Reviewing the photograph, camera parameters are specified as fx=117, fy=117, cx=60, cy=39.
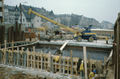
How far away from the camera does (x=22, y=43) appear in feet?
62.7

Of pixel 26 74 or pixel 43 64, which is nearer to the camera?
pixel 26 74

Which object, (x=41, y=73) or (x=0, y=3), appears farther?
(x=0, y=3)

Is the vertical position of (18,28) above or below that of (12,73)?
above

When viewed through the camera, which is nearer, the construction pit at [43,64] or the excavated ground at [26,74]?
the excavated ground at [26,74]

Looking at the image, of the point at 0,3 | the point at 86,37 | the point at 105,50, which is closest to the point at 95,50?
the point at 105,50

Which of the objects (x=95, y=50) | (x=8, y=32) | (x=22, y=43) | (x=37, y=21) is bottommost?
(x=95, y=50)

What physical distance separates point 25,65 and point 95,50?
504 inches

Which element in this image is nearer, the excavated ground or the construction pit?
the excavated ground

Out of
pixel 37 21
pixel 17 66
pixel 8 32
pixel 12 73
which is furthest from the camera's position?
pixel 37 21

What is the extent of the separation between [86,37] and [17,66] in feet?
57.0

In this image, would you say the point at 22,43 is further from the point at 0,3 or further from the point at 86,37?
the point at 0,3

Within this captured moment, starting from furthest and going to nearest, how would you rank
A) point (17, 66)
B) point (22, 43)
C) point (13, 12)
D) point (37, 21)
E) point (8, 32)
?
point (37, 21) < point (13, 12) < point (22, 43) < point (8, 32) < point (17, 66)

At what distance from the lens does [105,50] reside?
17.8 metres

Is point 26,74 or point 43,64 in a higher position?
point 43,64
